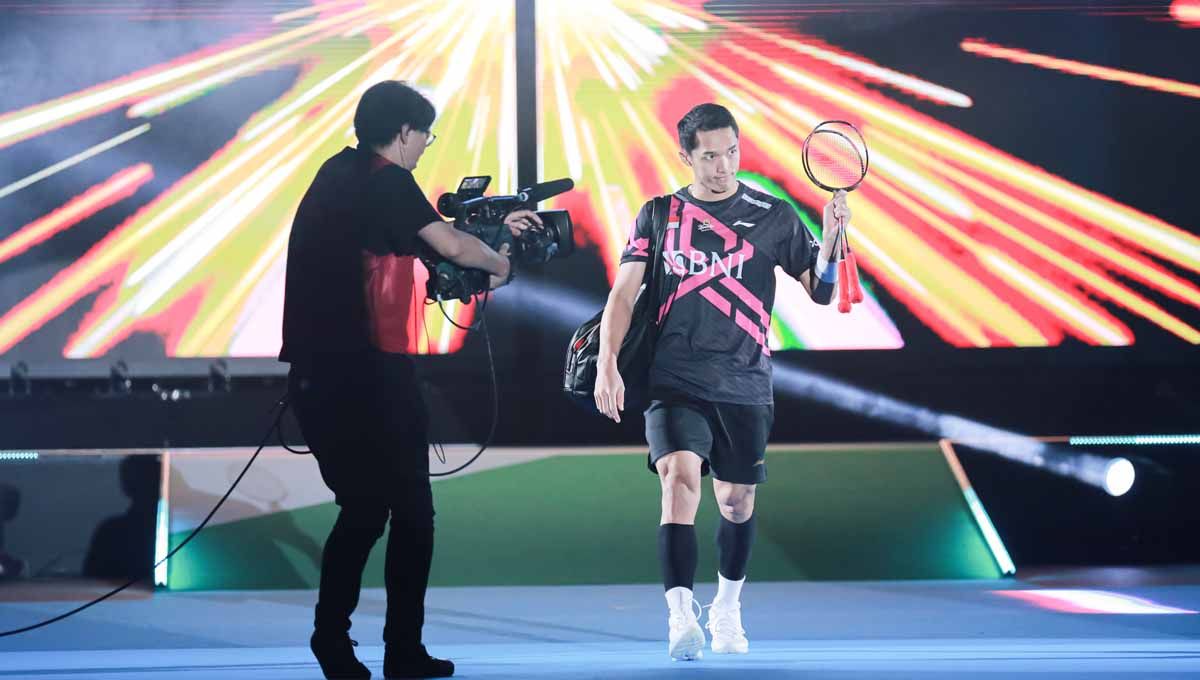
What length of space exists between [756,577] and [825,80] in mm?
2299

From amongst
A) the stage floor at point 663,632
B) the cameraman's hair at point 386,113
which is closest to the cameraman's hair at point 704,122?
the cameraman's hair at point 386,113

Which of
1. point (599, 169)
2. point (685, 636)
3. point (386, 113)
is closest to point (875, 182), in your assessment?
point (599, 169)

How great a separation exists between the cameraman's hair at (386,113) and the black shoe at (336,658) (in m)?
1.18

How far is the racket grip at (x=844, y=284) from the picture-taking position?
3508 mm

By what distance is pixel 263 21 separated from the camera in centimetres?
597

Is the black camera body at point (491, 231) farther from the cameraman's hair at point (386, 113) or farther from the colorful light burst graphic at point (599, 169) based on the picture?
the colorful light burst graphic at point (599, 169)

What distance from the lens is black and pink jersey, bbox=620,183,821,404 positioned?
3.53m

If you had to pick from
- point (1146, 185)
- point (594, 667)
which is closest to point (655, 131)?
point (1146, 185)

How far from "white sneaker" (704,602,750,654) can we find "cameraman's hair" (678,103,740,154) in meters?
1.26

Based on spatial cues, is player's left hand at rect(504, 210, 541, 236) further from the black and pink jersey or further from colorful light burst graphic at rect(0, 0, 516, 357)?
colorful light burst graphic at rect(0, 0, 516, 357)

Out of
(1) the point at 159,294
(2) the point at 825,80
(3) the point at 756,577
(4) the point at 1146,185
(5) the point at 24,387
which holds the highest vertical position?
(2) the point at 825,80

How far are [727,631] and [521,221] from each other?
1.24 metres

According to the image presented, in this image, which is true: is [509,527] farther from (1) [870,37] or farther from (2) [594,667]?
(1) [870,37]

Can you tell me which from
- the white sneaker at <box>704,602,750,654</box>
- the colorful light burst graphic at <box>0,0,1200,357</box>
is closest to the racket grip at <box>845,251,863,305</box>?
the white sneaker at <box>704,602,750,654</box>
